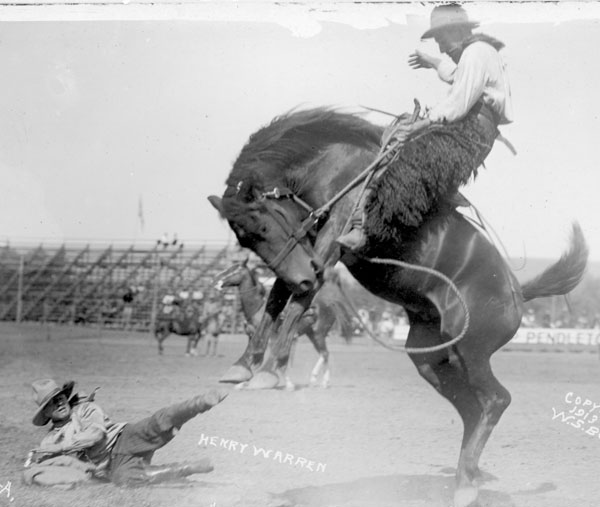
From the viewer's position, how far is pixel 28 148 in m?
7.63

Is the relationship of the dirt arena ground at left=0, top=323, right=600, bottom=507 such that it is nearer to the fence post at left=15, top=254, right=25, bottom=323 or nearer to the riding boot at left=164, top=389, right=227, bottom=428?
the riding boot at left=164, top=389, right=227, bottom=428

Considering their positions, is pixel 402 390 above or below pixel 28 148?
below

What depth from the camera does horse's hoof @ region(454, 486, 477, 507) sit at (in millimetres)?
5414

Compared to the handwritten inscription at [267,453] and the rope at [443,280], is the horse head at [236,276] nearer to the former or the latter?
the handwritten inscription at [267,453]

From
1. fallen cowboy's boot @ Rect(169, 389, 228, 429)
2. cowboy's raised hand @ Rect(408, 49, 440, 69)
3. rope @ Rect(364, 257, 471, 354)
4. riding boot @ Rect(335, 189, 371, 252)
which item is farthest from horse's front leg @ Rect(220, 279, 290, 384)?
cowboy's raised hand @ Rect(408, 49, 440, 69)

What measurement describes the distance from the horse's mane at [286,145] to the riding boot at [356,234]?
51cm

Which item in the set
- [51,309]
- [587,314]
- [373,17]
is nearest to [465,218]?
[373,17]

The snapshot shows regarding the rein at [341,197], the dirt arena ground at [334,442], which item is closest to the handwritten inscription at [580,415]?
the dirt arena ground at [334,442]

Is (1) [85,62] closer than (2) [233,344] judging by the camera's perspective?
Yes

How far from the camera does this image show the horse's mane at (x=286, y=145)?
5324mm

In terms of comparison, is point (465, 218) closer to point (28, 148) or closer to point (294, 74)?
point (294, 74)

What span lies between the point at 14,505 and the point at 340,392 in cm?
661

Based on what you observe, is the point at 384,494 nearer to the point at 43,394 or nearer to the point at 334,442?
the point at 334,442

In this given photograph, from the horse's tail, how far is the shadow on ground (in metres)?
1.53
